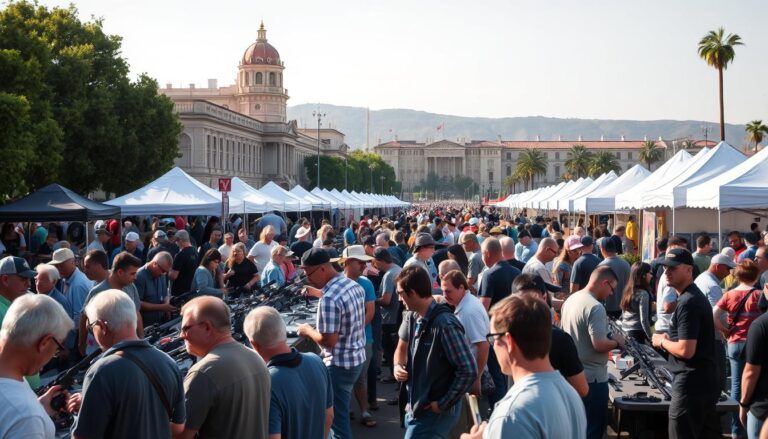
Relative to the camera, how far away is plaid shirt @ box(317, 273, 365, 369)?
632cm

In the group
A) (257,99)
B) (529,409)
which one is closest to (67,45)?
(529,409)

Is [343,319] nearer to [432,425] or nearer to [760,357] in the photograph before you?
[432,425]

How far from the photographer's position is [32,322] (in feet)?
11.7

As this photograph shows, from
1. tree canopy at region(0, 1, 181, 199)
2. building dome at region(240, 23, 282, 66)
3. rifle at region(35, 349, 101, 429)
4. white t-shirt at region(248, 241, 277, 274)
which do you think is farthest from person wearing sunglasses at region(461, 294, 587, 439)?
building dome at region(240, 23, 282, 66)

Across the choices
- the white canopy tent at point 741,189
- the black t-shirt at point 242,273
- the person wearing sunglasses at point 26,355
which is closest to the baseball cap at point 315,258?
the person wearing sunglasses at point 26,355

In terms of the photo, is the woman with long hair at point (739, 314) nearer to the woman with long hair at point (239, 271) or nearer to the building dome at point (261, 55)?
the woman with long hair at point (239, 271)

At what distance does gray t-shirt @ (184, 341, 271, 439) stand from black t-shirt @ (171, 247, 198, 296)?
7269 millimetres

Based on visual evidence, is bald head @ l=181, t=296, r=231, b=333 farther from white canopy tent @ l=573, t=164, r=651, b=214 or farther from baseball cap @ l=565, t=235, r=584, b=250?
white canopy tent @ l=573, t=164, r=651, b=214

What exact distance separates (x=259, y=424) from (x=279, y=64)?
111 meters

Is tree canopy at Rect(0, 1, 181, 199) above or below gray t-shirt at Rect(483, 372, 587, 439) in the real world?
above

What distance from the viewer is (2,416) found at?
3203mm

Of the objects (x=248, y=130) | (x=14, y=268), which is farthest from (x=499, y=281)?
(x=248, y=130)

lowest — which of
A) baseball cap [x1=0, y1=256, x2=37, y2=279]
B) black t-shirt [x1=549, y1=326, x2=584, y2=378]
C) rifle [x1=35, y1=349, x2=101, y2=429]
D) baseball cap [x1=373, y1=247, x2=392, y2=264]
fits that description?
rifle [x1=35, y1=349, x2=101, y2=429]

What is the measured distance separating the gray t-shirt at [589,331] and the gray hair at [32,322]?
388 cm
